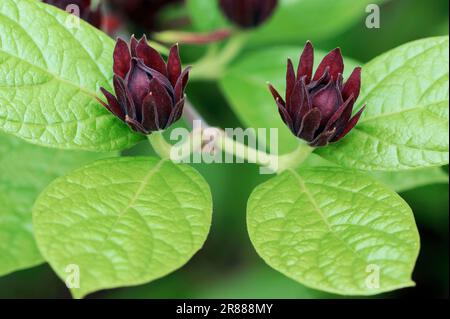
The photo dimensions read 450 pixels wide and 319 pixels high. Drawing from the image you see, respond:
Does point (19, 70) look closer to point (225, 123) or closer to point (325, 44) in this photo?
point (225, 123)

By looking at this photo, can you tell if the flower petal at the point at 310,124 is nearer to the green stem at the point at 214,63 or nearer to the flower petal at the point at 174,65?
the flower petal at the point at 174,65

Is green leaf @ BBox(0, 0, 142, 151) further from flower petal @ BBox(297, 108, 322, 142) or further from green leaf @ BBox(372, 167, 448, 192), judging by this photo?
green leaf @ BBox(372, 167, 448, 192)

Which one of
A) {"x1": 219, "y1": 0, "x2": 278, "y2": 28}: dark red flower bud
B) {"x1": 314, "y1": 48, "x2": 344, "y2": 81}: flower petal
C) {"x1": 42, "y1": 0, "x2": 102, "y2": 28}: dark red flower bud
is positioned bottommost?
{"x1": 314, "y1": 48, "x2": 344, "y2": 81}: flower petal

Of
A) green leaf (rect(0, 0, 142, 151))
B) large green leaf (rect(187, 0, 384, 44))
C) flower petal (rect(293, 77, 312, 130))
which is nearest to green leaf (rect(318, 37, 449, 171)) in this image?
flower petal (rect(293, 77, 312, 130))

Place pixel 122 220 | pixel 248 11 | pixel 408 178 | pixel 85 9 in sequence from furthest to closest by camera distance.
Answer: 1. pixel 248 11
2. pixel 408 178
3. pixel 85 9
4. pixel 122 220

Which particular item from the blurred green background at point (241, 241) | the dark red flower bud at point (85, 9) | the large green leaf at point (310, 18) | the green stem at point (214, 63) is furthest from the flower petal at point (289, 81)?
the blurred green background at point (241, 241)

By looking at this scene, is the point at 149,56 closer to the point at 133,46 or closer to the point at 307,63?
the point at 133,46

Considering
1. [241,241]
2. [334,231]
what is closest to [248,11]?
[334,231]

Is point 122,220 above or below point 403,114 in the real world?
below
